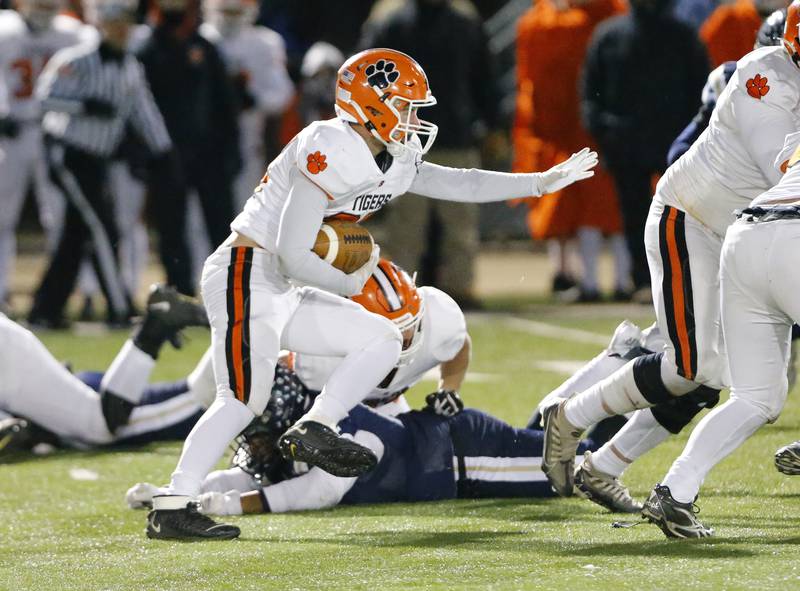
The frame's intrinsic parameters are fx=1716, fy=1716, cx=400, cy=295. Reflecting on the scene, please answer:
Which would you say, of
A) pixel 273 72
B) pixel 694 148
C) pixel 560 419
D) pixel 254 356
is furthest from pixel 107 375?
pixel 273 72

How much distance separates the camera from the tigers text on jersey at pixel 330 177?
189 inches

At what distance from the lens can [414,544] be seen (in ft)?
14.6

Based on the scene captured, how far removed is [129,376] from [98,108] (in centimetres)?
412

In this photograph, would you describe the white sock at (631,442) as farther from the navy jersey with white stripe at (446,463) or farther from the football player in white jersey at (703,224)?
the navy jersey with white stripe at (446,463)

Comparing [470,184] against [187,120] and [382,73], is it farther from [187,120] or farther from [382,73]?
[187,120]

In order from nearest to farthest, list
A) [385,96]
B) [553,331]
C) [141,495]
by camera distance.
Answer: [385,96], [141,495], [553,331]

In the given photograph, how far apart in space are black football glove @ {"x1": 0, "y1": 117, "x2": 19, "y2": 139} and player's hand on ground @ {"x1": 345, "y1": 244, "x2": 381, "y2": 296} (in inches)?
227

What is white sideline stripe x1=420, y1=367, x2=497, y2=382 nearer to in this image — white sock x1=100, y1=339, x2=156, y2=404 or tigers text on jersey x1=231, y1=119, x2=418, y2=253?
white sock x1=100, y1=339, x2=156, y2=404

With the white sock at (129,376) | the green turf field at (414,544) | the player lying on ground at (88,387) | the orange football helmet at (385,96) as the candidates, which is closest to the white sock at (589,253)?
the green turf field at (414,544)

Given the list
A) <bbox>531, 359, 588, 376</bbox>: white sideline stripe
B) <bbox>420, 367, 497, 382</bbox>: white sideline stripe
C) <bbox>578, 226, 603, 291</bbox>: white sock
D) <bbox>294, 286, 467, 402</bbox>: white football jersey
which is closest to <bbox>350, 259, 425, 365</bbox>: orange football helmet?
<bbox>294, 286, 467, 402</bbox>: white football jersey

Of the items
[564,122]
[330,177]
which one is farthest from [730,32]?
[330,177]

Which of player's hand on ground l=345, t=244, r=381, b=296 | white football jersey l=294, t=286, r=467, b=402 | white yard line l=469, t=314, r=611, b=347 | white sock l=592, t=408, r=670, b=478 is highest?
player's hand on ground l=345, t=244, r=381, b=296

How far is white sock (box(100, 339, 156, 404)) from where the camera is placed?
20.1 feet

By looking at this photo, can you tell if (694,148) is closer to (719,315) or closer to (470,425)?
(719,315)
